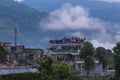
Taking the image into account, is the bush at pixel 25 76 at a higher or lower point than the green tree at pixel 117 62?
lower

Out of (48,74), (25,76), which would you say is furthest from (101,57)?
(25,76)

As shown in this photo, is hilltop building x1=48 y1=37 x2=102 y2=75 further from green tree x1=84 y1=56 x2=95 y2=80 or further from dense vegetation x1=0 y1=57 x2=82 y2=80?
dense vegetation x1=0 y1=57 x2=82 y2=80

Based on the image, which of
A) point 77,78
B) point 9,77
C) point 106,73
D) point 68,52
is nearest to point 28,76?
point 9,77

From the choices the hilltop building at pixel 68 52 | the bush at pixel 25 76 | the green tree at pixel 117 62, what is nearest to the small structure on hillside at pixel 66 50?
the hilltop building at pixel 68 52

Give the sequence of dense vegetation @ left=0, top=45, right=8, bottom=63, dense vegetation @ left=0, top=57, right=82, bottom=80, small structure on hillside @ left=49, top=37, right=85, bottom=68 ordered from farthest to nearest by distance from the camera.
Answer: small structure on hillside @ left=49, top=37, right=85, bottom=68
dense vegetation @ left=0, top=45, right=8, bottom=63
dense vegetation @ left=0, top=57, right=82, bottom=80

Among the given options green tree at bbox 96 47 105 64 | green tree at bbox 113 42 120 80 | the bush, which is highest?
green tree at bbox 96 47 105 64

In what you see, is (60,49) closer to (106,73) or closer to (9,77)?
(106,73)

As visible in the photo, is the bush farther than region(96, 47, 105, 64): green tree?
No

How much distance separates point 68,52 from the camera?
9631 cm

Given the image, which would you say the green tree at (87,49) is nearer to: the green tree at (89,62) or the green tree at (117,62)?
the green tree at (89,62)

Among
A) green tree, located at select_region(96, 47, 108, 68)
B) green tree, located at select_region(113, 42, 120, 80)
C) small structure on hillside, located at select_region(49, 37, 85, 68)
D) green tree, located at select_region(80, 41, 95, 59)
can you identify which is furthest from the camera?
small structure on hillside, located at select_region(49, 37, 85, 68)

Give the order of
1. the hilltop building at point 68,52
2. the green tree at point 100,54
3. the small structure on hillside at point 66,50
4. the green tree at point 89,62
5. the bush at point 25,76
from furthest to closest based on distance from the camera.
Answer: the small structure on hillside at point 66,50, the hilltop building at point 68,52, the green tree at point 100,54, the green tree at point 89,62, the bush at point 25,76

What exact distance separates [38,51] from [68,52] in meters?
5.16

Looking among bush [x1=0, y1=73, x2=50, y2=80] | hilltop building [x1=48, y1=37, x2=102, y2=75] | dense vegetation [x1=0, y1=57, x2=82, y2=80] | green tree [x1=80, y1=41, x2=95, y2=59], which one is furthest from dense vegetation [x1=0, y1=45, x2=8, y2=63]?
bush [x1=0, y1=73, x2=50, y2=80]
